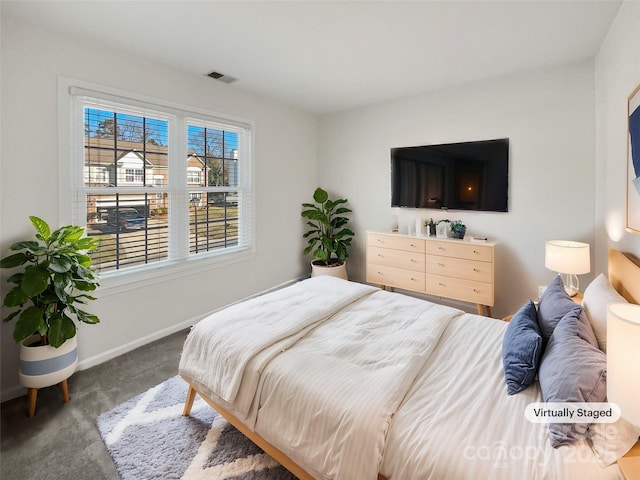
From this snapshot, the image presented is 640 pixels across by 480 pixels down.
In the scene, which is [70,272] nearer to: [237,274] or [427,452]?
[237,274]

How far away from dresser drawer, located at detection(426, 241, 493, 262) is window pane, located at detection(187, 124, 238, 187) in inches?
95.9

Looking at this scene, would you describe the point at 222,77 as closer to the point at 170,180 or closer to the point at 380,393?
the point at 170,180

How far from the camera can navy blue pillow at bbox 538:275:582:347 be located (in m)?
1.51

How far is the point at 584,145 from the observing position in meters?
2.93

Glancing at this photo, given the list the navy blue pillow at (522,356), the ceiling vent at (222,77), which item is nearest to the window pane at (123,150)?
the ceiling vent at (222,77)

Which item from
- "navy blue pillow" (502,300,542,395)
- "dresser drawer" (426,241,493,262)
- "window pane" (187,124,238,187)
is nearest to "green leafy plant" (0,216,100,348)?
"window pane" (187,124,238,187)

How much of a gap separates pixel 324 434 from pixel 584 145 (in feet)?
11.1

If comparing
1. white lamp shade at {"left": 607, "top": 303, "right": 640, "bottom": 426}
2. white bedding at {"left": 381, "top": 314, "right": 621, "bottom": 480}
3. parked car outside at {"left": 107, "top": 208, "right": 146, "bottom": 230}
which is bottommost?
white bedding at {"left": 381, "top": 314, "right": 621, "bottom": 480}

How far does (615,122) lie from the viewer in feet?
7.43

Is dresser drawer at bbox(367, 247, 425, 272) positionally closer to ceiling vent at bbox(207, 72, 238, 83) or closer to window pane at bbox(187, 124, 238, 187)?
window pane at bbox(187, 124, 238, 187)

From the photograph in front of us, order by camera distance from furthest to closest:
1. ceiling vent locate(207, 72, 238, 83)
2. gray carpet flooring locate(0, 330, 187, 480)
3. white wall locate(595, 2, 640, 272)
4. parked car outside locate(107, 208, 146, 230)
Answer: ceiling vent locate(207, 72, 238, 83) → parked car outside locate(107, 208, 146, 230) → white wall locate(595, 2, 640, 272) → gray carpet flooring locate(0, 330, 187, 480)

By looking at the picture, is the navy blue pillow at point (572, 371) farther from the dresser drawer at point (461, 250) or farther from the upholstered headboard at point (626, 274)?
the dresser drawer at point (461, 250)

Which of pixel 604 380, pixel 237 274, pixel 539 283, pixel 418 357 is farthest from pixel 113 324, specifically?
pixel 539 283

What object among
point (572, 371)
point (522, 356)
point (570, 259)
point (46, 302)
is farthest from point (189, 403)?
point (570, 259)
